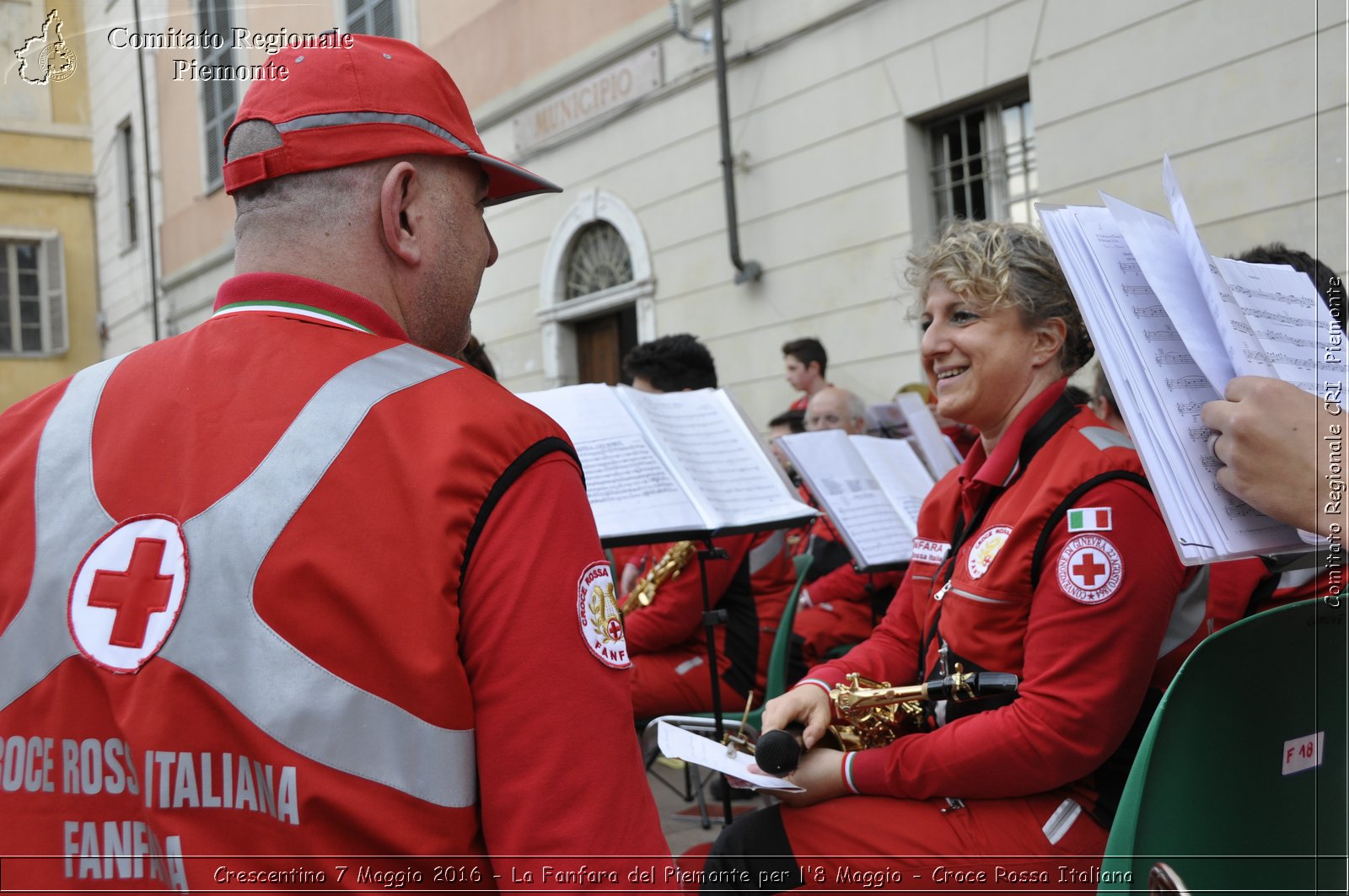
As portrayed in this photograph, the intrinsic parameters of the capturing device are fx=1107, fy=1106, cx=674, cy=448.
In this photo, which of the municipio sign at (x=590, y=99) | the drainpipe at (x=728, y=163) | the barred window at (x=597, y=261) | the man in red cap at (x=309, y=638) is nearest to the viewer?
the man in red cap at (x=309, y=638)

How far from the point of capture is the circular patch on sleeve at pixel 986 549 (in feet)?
7.20

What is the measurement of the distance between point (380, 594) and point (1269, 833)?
1319 millimetres

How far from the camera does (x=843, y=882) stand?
2105mm

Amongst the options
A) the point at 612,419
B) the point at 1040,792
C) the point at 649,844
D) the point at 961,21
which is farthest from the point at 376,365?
the point at 961,21

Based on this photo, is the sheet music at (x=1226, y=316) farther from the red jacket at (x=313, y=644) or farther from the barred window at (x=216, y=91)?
the barred window at (x=216, y=91)

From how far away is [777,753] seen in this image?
82.9 inches

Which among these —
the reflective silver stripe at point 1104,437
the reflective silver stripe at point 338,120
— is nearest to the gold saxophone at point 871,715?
the reflective silver stripe at point 1104,437

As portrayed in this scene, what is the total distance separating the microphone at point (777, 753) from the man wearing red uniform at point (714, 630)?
5.84ft

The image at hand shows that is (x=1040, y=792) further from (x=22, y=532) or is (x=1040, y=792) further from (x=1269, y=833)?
(x=22, y=532)

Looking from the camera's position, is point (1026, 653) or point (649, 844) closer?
point (649, 844)

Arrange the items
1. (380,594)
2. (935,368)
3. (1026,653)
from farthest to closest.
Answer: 1. (935,368)
2. (1026,653)
3. (380,594)

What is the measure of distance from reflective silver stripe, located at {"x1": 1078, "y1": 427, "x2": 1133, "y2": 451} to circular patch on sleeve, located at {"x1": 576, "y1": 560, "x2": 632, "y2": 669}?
131 centimetres

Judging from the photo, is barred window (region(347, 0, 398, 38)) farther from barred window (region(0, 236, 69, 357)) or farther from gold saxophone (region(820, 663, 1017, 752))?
gold saxophone (region(820, 663, 1017, 752))

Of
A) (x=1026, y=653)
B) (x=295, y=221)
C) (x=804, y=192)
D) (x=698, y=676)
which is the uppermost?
(x=804, y=192)
